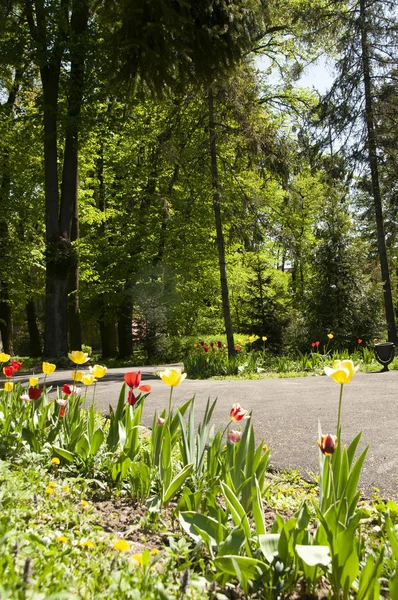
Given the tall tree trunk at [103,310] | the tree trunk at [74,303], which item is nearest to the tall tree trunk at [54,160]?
the tree trunk at [74,303]

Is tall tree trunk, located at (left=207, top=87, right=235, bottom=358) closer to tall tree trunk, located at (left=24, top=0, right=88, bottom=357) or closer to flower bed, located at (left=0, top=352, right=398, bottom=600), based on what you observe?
tall tree trunk, located at (left=24, top=0, right=88, bottom=357)

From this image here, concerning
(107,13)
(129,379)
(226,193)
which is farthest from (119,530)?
(226,193)

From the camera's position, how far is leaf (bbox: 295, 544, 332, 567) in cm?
173

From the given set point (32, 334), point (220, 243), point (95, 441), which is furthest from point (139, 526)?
point (32, 334)

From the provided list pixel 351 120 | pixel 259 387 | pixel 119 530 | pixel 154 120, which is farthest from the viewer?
pixel 154 120

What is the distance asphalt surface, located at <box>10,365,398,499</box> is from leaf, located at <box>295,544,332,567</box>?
1.25m

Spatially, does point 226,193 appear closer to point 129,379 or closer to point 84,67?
point 84,67

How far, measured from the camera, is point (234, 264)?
2042 cm

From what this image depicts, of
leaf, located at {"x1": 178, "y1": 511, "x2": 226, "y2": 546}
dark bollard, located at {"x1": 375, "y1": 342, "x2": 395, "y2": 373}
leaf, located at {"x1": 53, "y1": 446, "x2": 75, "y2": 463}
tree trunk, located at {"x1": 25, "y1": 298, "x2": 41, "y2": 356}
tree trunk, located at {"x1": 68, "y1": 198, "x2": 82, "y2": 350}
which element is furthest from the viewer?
tree trunk, located at {"x1": 25, "y1": 298, "x2": 41, "y2": 356}

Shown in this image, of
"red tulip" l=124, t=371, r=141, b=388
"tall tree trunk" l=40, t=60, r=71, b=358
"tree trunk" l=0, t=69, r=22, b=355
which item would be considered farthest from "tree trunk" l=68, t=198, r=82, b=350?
"red tulip" l=124, t=371, r=141, b=388

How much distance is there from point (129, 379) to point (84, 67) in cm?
1417

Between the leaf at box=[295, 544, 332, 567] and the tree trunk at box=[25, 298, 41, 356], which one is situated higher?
the tree trunk at box=[25, 298, 41, 356]

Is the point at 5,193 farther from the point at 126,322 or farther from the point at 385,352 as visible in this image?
the point at 385,352

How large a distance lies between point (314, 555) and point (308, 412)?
3624mm
